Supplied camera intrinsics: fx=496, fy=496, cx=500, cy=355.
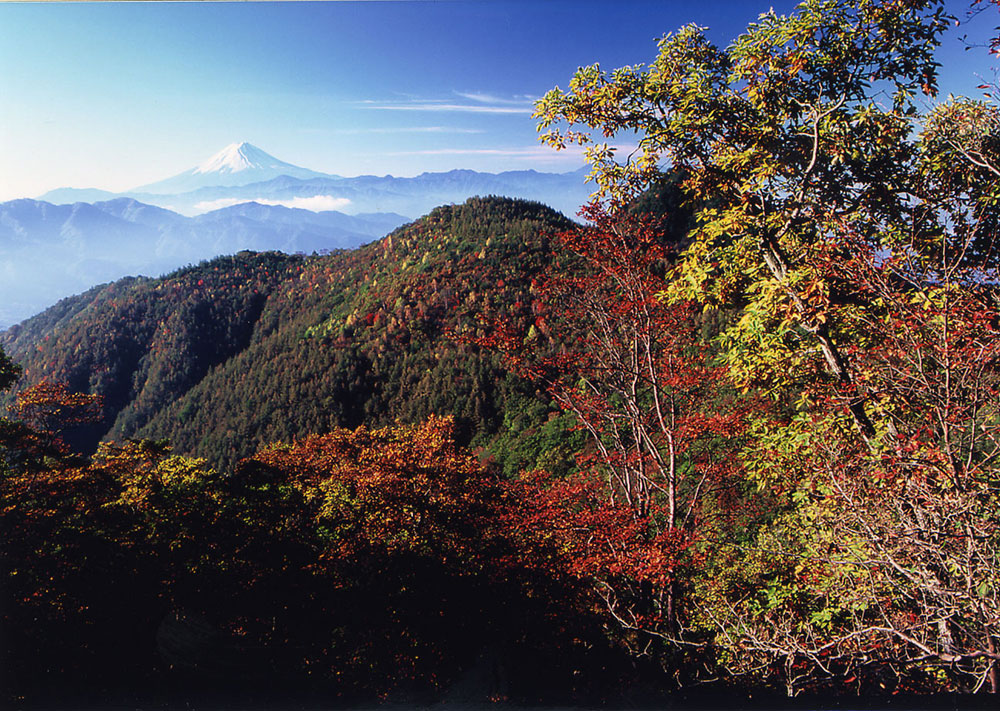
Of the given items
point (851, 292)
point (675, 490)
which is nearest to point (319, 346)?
point (675, 490)

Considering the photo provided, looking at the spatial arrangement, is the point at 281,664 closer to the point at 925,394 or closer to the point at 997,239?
the point at 925,394

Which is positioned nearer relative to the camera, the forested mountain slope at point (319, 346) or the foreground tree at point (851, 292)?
the foreground tree at point (851, 292)

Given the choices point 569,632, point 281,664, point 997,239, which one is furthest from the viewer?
point 569,632

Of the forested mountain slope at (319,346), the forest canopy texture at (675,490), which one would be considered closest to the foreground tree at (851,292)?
the forest canopy texture at (675,490)

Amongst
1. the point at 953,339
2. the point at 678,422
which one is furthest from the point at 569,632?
the point at 953,339

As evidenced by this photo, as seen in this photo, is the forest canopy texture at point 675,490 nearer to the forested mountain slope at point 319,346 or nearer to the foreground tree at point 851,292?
the foreground tree at point 851,292

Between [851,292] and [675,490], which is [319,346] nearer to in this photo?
[675,490]
